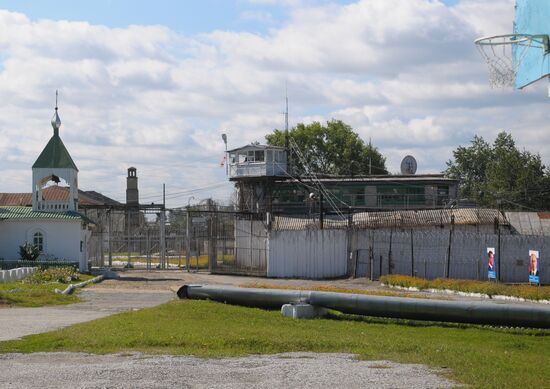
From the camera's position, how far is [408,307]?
965 inches

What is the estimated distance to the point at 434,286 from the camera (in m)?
39.2

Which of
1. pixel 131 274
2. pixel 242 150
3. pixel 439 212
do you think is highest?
pixel 242 150

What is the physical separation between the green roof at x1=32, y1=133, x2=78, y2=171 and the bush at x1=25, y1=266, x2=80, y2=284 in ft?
35.9

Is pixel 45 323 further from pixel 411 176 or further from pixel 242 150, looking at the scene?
pixel 411 176

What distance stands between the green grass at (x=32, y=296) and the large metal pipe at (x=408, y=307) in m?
6.71

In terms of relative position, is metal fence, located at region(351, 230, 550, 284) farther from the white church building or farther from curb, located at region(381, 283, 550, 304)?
the white church building

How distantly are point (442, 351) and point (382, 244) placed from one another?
101 feet

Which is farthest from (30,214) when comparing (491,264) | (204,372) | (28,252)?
(204,372)

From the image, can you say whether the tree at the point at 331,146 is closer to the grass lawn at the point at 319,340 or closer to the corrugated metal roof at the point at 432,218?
the corrugated metal roof at the point at 432,218

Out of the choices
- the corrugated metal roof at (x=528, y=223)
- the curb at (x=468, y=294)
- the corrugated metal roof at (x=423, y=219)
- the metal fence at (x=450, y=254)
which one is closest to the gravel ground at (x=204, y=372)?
the curb at (x=468, y=294)

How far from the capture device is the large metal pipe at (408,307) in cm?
2344

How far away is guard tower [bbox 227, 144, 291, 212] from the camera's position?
243 ft

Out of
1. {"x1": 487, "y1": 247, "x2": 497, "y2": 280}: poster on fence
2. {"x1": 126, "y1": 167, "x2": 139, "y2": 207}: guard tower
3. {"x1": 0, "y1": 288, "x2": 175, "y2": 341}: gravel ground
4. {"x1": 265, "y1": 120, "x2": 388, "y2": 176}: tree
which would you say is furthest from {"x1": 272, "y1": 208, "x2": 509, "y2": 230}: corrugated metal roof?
{"x1": 265, "y1": 120, "x2": 388, "y2": 176}: tree

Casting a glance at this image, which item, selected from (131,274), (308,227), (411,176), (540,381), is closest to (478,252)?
(308,227)
